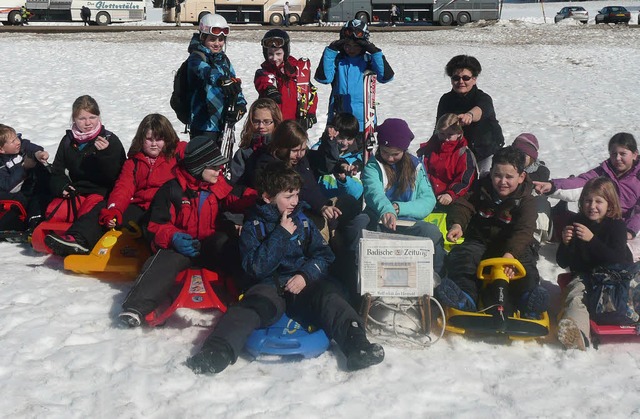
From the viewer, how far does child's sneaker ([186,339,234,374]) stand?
3.63 meters

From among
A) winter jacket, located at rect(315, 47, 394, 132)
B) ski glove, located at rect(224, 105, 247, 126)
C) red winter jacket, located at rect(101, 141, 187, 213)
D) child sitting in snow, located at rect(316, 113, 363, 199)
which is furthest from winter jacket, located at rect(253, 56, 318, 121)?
red winter jacket, located at rect(101, 141, 187, 213)

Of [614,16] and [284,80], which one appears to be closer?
[284,80]

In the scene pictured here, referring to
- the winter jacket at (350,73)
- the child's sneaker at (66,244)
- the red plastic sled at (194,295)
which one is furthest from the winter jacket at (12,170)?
the winter jacket at (350,73)

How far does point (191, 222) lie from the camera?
4754mm

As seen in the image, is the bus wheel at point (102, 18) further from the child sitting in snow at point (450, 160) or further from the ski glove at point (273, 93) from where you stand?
the child sitting in snow at point (450, 160)

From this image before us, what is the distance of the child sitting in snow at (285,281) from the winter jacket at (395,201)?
715mm

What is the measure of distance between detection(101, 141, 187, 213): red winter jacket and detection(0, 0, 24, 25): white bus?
30.1 meters

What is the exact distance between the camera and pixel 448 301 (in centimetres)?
414

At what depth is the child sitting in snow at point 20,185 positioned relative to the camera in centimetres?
587

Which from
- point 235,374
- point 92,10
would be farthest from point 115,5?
point 235,374

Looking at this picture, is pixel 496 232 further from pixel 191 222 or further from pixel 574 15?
pixel 574 15

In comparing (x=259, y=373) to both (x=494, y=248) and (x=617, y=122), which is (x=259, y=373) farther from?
(x=617, y=122)

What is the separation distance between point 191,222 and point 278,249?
977 mm

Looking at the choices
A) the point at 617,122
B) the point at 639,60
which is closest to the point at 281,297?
the point at 617,122
